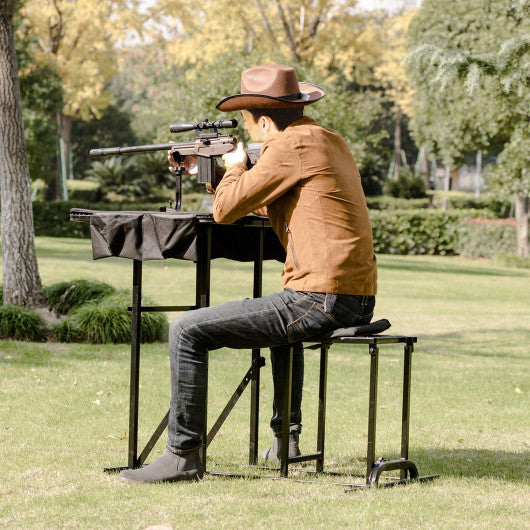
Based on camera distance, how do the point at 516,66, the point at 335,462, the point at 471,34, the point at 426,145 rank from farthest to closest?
the point at 426,145, the point at 471,34, the point at 516,66, the point at 335,462

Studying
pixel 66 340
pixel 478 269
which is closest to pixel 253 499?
pixel 66 340

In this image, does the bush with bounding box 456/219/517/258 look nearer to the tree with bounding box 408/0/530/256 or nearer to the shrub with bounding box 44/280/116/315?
the tree with bounding box 408/0/530/256

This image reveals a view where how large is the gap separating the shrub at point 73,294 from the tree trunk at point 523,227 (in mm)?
18984

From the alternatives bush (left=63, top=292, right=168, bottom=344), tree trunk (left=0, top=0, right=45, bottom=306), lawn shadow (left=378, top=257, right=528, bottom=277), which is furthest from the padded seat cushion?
lawn shadow (left=378, top=257, right=528, bottom=277)

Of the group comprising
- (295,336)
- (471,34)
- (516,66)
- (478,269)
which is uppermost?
(471,34)

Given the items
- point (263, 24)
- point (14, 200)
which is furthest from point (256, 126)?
point (263, 24)

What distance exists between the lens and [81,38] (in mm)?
32875

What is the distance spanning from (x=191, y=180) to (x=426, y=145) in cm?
1078

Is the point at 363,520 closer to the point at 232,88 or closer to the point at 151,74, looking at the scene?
the point at 232,88

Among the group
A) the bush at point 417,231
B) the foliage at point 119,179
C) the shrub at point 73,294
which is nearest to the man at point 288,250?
the shrub at point 73,294

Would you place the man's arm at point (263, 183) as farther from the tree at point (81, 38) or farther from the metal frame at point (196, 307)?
the tree at point (81, 38)

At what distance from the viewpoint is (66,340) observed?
32.1 ft

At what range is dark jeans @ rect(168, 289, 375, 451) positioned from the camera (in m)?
4.26

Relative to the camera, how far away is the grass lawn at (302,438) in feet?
13.3
